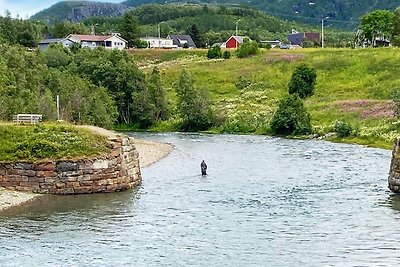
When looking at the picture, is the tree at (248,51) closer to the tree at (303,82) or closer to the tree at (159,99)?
the tree at (303,82)

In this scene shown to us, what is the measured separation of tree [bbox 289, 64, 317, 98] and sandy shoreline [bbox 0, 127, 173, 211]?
37.4 meters

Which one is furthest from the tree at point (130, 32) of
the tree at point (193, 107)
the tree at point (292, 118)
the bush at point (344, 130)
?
the bush at point (344, 130)

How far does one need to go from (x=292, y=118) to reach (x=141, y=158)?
97.2ft

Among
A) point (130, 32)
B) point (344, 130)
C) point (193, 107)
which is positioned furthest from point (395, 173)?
point (130, 32)

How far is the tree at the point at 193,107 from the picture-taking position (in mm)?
103125

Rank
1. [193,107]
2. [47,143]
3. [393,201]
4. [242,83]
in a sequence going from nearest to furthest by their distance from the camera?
1. [393,201]
2. [47,143]
3. [193,107]
4. [242,83]

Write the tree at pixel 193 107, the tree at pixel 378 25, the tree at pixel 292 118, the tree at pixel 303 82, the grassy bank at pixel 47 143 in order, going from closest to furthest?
the grassy bank at pixel 47 143, the tree at pixel 292 118, the tree at pixel 193 107, the tree at pixel 303 82, the tree at pixel 378 25

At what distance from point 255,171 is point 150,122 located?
5547 cm

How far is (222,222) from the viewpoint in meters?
36.8

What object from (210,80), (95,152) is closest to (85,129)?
(95,152)

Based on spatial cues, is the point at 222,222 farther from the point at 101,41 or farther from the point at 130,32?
the point at 130,32

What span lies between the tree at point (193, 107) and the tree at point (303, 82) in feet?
48.0

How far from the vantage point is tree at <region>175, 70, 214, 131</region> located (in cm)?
10312

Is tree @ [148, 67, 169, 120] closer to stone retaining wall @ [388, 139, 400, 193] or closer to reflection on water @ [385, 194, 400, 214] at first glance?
stone retaining wall @ [388, 139, 400, 193]
